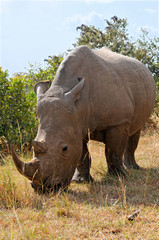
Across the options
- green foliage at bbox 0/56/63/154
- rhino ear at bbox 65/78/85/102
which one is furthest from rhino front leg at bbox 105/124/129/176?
green foliage at bbox 0/56/63/154

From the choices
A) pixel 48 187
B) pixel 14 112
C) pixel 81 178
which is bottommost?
pixel 81 178

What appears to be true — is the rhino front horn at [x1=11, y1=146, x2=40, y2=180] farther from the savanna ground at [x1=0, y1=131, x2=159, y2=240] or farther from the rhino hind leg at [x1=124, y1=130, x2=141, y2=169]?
the rhino hind leg at [x1=124, y1=130, x2=141, y2=169]

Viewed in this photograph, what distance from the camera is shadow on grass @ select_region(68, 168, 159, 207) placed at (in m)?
3.93

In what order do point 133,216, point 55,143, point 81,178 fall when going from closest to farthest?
point 133,216 < point 55,143 < point 81,178

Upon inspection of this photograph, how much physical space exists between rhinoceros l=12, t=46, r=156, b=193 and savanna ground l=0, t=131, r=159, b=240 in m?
0.29

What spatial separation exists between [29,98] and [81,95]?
4.60 m

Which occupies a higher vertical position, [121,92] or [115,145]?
[121,92]

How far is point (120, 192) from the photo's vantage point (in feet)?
14.4

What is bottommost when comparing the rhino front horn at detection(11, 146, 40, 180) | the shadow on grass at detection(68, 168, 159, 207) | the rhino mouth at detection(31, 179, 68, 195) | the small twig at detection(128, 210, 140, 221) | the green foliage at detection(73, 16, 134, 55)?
the small twig at detection(128, 210, 140, 221)

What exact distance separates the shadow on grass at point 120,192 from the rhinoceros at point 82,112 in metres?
0.24

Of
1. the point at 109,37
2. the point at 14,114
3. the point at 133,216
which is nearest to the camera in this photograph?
the point at 133,216

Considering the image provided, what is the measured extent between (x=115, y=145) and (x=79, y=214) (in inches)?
70.0

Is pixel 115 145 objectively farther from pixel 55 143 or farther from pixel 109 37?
pixel 109 37

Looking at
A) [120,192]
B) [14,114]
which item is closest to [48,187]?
[120,192]
